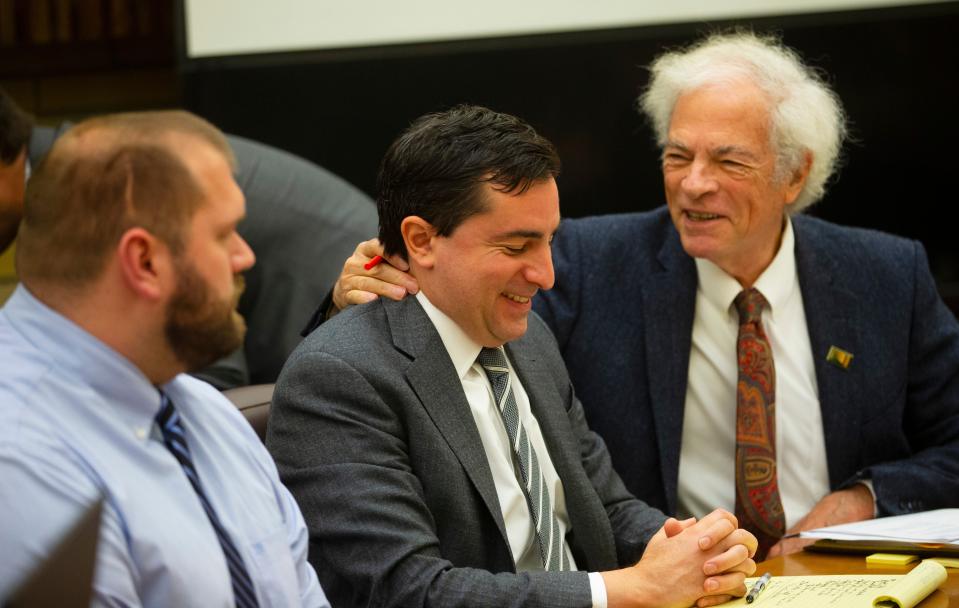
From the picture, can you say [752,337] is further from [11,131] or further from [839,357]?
[11,131]

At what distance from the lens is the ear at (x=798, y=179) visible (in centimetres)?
279

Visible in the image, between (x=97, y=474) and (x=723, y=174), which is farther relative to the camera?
(x=723, y=174)

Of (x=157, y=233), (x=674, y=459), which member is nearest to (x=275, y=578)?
(x=157, y=233)

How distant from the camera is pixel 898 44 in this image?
4.09 metres

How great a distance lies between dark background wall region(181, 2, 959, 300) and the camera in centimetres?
410

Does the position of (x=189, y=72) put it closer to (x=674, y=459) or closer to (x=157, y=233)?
(x=674, y=459)

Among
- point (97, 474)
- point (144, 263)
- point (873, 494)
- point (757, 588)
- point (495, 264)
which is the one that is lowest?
point (873, 494)

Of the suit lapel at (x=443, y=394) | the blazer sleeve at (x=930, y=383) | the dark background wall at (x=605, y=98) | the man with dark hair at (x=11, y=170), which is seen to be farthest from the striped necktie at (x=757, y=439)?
the dark background wall at (x=605, y=98)

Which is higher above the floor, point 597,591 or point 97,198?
point 97,198

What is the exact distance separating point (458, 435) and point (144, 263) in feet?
2.24

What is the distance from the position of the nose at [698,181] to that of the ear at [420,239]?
81 cm

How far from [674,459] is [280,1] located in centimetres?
223

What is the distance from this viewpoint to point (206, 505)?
5.07ft

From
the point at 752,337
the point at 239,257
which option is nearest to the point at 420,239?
the point at 239,257
